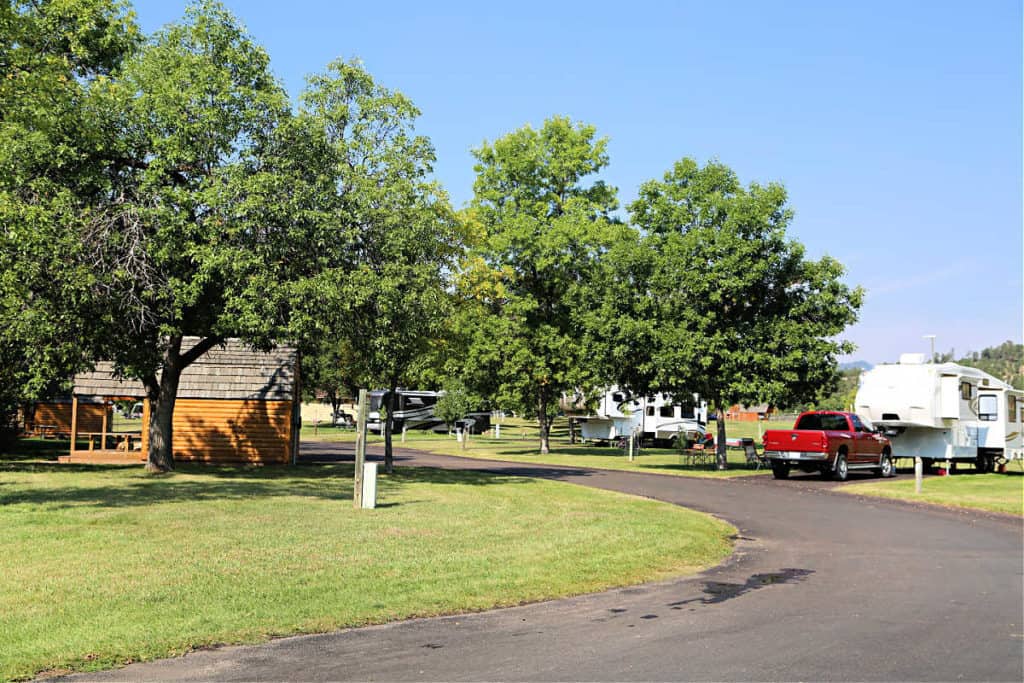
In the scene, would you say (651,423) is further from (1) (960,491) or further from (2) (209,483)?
(2) (209,483)

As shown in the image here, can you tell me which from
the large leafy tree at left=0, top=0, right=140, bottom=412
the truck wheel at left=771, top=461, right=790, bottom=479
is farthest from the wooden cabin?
the truck wheel at left=771, top=461, right=790, bottom=479

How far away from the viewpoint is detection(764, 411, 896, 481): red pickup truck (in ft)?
92.8

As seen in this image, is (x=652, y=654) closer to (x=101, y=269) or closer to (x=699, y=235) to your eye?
(x=101, y=269)

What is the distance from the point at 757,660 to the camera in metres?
7.45

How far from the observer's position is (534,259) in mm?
44156

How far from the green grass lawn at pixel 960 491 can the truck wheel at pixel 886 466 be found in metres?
0.47

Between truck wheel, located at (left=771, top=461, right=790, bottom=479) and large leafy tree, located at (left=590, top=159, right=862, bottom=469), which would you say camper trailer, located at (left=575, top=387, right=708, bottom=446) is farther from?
truck wheel, located at (left=771, top=461, right=790, bottom=479)

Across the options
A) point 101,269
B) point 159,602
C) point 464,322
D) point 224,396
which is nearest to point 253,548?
point 159,602

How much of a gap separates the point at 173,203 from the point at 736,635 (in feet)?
59.5

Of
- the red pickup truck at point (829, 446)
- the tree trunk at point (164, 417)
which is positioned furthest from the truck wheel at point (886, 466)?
the tree trunk at point (164, 417)

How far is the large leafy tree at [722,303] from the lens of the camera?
31.8 m

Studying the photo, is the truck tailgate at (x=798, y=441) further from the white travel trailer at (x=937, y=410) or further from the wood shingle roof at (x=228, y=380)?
the wood shingle roof at (x=228, y=380)

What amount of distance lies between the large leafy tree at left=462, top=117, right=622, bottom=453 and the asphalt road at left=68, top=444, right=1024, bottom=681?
98.4ft

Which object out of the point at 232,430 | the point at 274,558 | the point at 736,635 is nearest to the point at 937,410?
the point at 232,430
